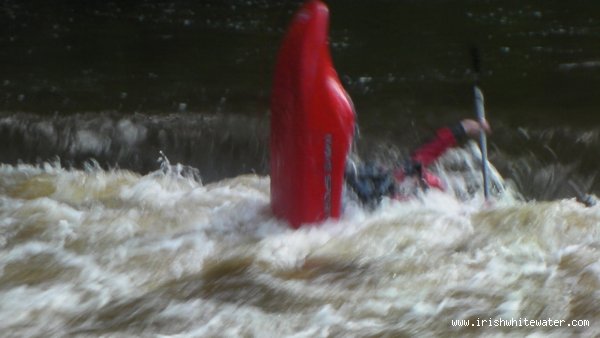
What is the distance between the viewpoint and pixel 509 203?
478 cm

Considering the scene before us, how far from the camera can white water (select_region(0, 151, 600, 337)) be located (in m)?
3.64

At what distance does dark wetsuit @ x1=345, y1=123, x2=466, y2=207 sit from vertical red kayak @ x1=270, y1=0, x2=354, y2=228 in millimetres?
136

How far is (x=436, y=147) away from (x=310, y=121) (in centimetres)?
59

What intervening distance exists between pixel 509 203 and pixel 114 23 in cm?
660

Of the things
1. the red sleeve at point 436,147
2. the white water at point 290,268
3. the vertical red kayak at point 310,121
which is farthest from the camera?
the red sleeve at point 436,147

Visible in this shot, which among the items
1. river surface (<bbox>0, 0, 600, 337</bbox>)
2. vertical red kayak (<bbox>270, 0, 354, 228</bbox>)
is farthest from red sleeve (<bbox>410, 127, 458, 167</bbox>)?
vertical red kayak (<bbox>270, 0, 354, 228</bbox>)

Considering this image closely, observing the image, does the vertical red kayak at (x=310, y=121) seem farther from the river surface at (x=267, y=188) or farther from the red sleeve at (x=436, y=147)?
the red sleeve at (x=436, y=147)

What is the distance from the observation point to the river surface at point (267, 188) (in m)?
3.74

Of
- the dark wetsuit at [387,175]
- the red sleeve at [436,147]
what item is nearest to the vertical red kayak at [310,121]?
the dark wetsuit at [387,175]

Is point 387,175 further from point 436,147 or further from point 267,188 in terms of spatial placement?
point 267,188

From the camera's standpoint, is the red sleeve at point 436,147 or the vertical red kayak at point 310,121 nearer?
the vertical red kayak at point 310,121

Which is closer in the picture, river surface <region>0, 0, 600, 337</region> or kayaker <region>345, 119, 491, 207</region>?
river surface <region>0, 0, 600, 337</region>

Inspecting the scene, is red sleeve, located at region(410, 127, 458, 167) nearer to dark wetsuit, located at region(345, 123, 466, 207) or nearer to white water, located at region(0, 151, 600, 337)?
dark wetsuit, located at region(345, 123, 466, 207)

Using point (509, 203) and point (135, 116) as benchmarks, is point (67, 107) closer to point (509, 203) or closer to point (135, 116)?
point (135, 116)
